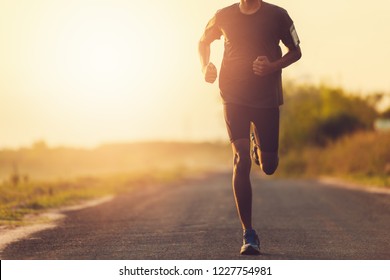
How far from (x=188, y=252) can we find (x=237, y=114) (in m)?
1.31

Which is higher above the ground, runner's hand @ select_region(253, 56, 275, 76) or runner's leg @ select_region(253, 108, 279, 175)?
runner's hand @ select_region(253, 56, 275, 76)

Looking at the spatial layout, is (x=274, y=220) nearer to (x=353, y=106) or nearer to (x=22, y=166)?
(x=22, y=166)

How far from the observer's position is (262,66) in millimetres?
6645

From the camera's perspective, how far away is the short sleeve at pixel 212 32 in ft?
23.2

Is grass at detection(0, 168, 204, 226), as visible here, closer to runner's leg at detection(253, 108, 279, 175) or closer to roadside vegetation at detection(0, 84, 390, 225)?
roadside vegetation at detection(0, 84, 390, 225)

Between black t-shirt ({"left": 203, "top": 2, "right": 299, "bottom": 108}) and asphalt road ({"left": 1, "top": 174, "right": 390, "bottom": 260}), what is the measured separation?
1.40 metres

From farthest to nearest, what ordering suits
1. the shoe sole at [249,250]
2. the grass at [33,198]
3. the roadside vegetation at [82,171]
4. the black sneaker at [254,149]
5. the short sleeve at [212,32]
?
the roadside vegetation at [82,171], the grass at [33,198], the black sneaker at [254,149], the short sleeve at [212,32], the shoe sole at [249,250]

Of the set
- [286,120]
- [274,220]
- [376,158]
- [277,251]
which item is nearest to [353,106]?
[286,120]

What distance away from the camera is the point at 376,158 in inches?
972

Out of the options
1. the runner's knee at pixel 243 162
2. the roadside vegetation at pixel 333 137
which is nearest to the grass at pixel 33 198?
the runner's knee at pixel 243 162

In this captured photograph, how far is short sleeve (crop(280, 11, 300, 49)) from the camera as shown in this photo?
22.5 ft

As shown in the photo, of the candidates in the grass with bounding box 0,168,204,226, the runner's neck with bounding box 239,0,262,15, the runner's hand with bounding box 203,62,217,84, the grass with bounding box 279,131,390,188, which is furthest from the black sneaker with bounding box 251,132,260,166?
the grass with bounding box 279,131,390,188

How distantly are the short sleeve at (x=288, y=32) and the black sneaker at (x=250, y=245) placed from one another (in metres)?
1.74

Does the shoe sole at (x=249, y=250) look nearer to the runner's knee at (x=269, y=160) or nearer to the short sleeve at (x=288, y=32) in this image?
the runner's knee at (x=269, y=160)
